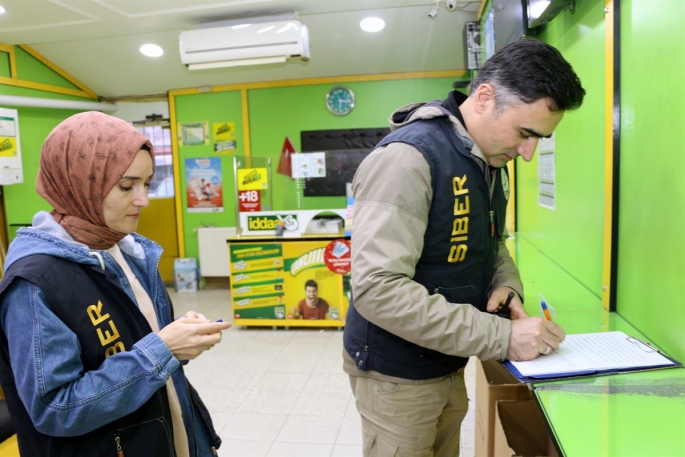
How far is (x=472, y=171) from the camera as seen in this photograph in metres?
1.22

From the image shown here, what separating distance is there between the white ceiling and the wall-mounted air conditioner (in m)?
0.15

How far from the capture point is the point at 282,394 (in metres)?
3.22

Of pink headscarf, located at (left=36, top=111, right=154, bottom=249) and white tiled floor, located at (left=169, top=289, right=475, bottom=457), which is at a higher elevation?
pink headscarf, located at (left=36, top=111, right=154, bottom=249)

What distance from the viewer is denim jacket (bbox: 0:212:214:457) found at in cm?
90

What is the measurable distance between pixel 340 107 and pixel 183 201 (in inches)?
92.1

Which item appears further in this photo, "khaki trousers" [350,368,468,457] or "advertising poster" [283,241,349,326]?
"advertising poster" [283,241,349,326]

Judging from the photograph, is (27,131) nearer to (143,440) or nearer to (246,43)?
(246,43)

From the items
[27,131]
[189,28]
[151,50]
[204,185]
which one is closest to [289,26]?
[189,28]

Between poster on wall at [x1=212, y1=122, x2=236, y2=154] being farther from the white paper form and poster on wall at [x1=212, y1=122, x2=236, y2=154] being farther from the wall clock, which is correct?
the white paper form

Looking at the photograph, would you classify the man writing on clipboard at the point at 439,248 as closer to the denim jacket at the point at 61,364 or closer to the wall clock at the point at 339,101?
the denim jacket at the point at 61,364

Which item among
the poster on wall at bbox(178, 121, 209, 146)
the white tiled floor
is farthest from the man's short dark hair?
the poster on wall at bbox(178, 121, 209, 146)

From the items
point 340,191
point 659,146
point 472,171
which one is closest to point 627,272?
point 659,146

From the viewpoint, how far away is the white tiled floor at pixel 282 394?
2.63 meters

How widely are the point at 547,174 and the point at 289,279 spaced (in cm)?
253
